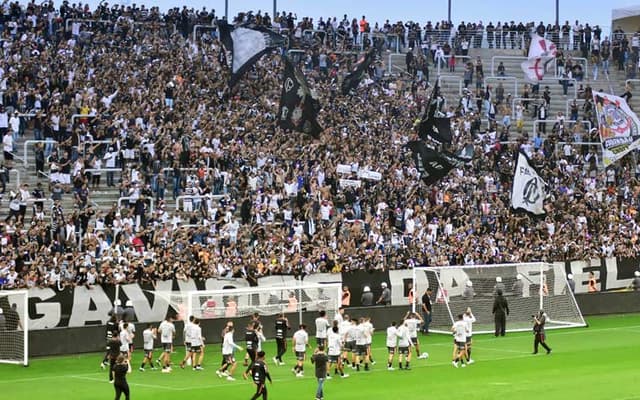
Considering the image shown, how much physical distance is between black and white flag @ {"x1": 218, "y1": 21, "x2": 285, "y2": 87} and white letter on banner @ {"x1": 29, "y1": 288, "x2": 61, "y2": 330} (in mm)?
16592

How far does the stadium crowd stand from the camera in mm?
44750

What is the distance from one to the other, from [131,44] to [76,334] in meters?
18.1

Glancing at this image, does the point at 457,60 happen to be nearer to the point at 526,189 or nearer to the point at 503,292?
the point at 526,189

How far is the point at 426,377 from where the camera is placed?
3594 cm

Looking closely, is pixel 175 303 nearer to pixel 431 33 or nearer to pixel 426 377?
pixel 426 377

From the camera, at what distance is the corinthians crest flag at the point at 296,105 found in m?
51.9

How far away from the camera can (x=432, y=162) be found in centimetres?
5272

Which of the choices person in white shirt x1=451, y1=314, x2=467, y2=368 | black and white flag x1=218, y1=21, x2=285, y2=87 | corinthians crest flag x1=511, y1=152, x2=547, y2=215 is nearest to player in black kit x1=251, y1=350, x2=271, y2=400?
person in white shirt x1=451, y1=314, x2=467, y2=368

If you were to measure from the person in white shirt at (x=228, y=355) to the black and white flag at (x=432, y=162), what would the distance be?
62.3 feet

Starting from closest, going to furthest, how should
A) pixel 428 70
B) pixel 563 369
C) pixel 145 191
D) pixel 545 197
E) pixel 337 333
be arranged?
pixel 337 333, pixel 563 369, pixel 145 191, pixel 545 197, pixel 428 70

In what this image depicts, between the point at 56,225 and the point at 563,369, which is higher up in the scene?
the point at 56,225

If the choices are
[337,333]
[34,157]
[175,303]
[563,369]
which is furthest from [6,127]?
[563,369]

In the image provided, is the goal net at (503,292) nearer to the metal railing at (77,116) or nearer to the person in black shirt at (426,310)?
the person in black shirt at (426,310)

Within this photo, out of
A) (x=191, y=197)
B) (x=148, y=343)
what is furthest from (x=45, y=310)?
(x=191, y=197)
